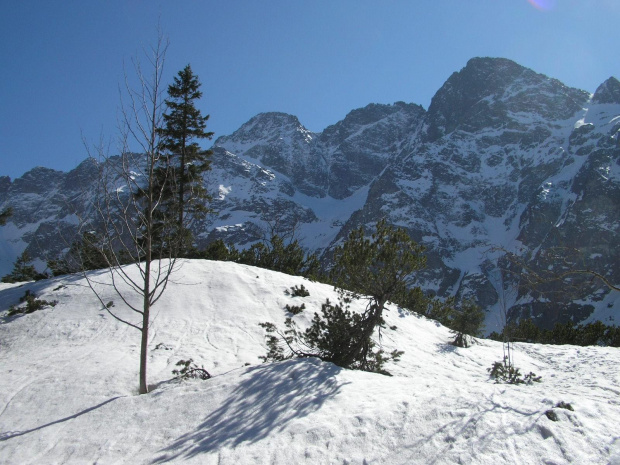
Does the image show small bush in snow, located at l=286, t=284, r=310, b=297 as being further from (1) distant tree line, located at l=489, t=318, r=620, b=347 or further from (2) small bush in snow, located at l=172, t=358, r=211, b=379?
(1) distant tree line, located at l=489, t=318, r=620, b=347

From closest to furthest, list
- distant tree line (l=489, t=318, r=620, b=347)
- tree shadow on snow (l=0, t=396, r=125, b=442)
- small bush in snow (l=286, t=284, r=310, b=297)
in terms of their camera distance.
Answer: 1. tree shadow on snow (l=0, t=396, r=125, b=442)
2. small bush in snow (l=286, t=284, r=310, b=297)
3. distant tree line (l=489, t=318, r=620, b=347)

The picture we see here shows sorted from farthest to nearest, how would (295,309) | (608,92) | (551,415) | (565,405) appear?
(608,92) → (295,309) → (565,405) → (551,415)

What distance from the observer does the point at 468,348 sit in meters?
13.4

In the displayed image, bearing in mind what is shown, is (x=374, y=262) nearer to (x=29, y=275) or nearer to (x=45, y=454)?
(x=45, y=454)

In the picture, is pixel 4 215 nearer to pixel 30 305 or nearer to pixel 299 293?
pixel 30 305

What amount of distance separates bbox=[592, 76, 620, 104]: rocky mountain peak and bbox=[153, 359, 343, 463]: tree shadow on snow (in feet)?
773

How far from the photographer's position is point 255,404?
599cm

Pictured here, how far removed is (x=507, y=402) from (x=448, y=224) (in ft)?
588

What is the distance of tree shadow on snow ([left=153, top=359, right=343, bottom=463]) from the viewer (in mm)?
5043

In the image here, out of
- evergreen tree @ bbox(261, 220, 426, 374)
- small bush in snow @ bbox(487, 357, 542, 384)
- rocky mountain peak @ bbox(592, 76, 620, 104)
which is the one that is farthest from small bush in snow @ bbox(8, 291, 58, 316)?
rocky mountain peak @ bbox(592, 76, 620, 104)

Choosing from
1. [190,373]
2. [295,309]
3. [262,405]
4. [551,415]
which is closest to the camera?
[551,415]

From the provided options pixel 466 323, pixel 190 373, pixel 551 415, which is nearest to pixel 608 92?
pixel 466 323

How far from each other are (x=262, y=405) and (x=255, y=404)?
135 millimetres

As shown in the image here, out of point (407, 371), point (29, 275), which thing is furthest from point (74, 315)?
point (29, 275)
